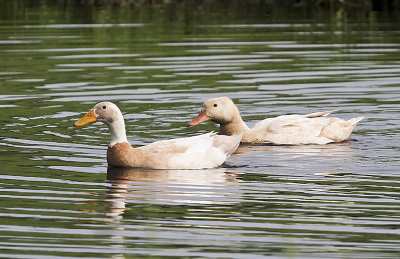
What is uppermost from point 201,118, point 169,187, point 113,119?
point 113,119

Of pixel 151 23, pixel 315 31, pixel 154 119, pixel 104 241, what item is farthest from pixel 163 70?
pixel 104 241

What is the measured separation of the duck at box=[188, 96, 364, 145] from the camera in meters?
14.2

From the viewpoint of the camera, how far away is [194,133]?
49.6 feet

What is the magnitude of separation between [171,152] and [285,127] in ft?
7.23

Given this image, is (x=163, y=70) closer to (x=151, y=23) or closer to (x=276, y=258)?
(x=151, y=23)

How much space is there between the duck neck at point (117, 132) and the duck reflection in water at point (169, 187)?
1.14ft

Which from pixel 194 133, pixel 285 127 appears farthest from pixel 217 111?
pixel 285 127

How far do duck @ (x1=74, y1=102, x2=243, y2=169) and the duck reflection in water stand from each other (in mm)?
95

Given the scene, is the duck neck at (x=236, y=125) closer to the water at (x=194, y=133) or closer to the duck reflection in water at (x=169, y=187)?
the water at (x=194, y=133)

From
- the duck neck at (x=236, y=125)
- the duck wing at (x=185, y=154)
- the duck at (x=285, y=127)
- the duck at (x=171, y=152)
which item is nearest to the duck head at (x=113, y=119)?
the duck at (x=171, y=152)

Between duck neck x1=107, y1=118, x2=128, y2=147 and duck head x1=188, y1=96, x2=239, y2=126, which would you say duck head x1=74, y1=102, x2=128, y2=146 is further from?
duck head x1=188, y1=96, x2=239, y2=126

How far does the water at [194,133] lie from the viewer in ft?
30.3

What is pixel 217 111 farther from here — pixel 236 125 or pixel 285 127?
pixel 285 127

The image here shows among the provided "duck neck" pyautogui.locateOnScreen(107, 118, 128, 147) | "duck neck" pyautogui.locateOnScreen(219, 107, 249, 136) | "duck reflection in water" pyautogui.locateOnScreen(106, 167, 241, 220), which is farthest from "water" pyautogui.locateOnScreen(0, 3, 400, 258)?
"duck neck" pyautogui.locateOnScreen(219, 107, 249, 136)
